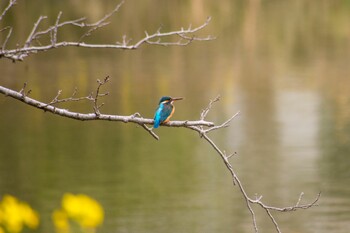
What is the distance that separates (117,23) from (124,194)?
28.5 meters

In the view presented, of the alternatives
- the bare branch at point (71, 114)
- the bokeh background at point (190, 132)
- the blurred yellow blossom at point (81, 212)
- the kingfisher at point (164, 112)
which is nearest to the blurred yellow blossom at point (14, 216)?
the blurred yellow blossom at point (81, 212)

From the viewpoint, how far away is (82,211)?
112 inches

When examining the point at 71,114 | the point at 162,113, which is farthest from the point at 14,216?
the point at 162,113

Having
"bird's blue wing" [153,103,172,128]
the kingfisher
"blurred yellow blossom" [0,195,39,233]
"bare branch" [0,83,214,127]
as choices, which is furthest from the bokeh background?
"blurred yellow blossom" [0,195,39,233]

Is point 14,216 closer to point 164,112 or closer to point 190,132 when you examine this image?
point 164,112

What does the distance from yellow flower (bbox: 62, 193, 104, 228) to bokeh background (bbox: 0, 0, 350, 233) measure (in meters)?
10.6

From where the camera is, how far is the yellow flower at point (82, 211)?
2809 mm

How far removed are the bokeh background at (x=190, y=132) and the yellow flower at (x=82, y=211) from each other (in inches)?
418

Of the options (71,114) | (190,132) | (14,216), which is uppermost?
(190,132)

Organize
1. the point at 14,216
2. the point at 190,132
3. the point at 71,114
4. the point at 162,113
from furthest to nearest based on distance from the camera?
the point at 190,132
the point at 162,113
the point at 71,114
the point at 14,216

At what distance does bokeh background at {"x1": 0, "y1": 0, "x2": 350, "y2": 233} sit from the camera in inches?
611

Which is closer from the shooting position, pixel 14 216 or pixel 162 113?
pixel 14 216

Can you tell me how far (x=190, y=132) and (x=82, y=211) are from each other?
20401 millimetres

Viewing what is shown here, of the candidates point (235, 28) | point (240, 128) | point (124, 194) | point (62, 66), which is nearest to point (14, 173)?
point (124, 194)
